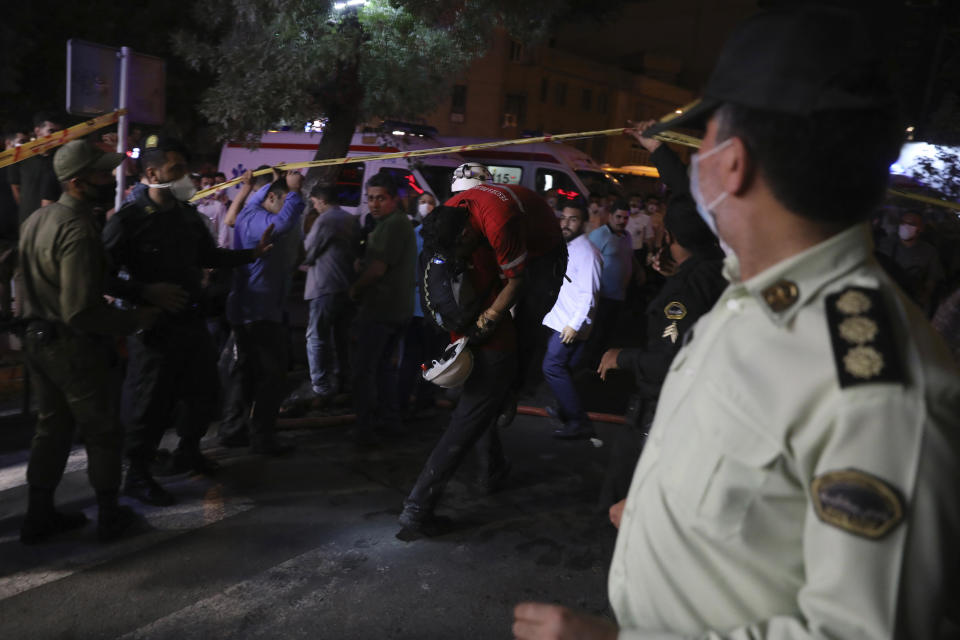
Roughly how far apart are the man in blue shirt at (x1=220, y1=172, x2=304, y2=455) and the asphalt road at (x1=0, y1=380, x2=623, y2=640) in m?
0.28

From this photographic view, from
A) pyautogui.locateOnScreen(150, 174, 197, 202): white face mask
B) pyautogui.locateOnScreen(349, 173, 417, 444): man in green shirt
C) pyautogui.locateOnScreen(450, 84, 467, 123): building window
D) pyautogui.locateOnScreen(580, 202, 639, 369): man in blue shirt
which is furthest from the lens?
pyautogui.locateOnScreen(450, 84, 467, 123): building window

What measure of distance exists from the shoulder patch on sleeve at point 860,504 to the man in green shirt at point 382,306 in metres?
5.16

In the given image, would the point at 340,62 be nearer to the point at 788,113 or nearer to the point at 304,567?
the point at 304,567

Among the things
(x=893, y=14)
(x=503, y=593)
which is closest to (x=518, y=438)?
(x=503, y=593)

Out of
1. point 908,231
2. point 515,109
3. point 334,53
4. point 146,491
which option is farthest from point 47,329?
point 515,109

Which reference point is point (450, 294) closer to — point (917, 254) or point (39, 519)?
point (39, 519)

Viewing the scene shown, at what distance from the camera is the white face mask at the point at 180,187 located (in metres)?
4.66

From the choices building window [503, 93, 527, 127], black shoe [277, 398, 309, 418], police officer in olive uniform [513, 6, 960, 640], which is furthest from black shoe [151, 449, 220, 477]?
building window [503, 93, 527, 127]

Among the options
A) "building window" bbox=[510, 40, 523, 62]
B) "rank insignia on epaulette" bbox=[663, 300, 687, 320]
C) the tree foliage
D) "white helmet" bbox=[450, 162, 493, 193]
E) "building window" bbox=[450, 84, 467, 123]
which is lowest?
"rank insignia on epaulette" bbox=[663, 300, 687, 320]

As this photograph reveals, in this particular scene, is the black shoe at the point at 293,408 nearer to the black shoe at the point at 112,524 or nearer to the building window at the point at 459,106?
the black shoe at the point at 112,524

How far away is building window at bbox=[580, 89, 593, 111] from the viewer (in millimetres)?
40531

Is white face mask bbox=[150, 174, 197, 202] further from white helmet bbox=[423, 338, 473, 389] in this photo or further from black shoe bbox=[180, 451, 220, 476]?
white helmet bbox=[423, 338, 473, 389]

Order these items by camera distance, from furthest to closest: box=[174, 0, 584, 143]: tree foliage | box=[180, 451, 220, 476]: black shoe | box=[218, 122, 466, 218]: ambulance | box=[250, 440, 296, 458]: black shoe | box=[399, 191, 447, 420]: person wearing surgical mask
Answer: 1. box=[218, 122, 466, 218]: ambulance
2. box=[174, 0, 584, 143]: tree foliage
3. box=[399, 191, 447, 420]: person wearing surgical mask
4. box=[250, 440, 296, 458]: black shoe
5. box=[180, 451, 220, 476]: black shoe

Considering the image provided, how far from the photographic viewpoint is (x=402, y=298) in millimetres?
6367
